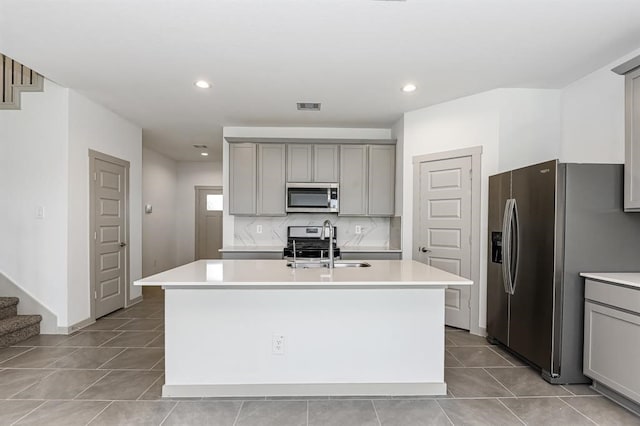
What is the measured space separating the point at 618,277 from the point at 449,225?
1628mm

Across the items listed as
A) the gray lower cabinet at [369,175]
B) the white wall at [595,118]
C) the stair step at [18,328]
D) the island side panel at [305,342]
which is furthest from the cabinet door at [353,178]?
the stair step at [18,328]

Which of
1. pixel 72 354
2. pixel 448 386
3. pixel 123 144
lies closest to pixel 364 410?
pixel 448 386

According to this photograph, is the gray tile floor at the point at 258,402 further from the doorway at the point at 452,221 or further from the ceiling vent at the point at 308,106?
the ceiling vent at the point at 308,106

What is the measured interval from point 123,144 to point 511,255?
4.85 metres

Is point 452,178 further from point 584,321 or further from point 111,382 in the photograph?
point 111,382

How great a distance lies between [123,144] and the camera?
14.9 feet

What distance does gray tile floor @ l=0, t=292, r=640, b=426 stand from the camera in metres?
2.04

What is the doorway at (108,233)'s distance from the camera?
393 cm

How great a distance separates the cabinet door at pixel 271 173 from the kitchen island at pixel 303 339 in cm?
231

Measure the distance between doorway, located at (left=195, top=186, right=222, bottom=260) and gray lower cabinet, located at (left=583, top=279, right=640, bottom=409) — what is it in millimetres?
6606

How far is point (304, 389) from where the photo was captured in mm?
2303

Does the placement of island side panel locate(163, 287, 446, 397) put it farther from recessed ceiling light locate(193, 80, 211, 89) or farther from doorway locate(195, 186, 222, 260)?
doorway locate(195, 186, 222, 260)

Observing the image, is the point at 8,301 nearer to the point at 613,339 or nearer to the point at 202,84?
the point at 202,84

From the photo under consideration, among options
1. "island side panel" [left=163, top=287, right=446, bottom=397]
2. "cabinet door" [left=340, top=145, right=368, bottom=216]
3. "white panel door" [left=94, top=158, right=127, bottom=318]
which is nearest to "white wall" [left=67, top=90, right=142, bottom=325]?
"white panel door" [left=94, top=158, right=127, bottom=318]
